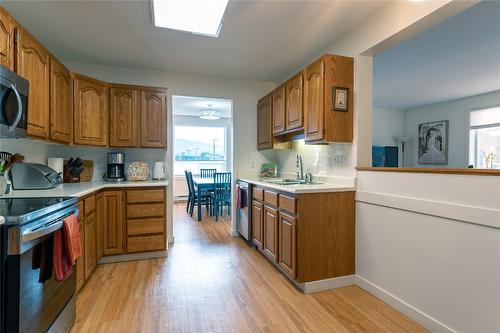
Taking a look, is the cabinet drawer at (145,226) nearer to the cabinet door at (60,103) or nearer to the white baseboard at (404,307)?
the cabinet door at (60,103)

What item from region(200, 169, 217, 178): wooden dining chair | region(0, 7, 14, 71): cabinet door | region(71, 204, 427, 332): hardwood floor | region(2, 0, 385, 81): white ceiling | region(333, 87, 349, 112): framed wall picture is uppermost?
region(2, 0, 385, 81): white ceiling

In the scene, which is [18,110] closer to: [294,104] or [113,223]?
[113,223]

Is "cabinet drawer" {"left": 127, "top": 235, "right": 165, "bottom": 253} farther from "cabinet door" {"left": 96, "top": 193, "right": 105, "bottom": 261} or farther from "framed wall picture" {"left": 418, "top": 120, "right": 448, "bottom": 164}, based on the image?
"framed wall picture" {"left": 418, "top": 120, "right": 448, "bottom": 164}

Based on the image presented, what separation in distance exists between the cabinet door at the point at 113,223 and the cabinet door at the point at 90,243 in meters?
0.20

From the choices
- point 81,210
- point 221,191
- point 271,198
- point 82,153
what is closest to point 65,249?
point 81,210

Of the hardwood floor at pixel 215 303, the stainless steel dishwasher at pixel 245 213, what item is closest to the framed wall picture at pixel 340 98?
the stainless steel dishwasher at pixel 245 213

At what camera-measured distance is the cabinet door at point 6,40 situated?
A: 1.66 metres

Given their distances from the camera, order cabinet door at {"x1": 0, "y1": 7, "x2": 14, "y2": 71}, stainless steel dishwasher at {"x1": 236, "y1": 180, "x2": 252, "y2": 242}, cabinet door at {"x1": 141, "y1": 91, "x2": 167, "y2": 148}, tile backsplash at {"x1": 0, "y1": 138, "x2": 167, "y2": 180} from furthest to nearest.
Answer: stainless steel dishwasher at {"x1": 236, "y1": 180, "x2": 252, "y2": 242}
cabinet door at {"x1": 141, "y1": 91, "x2": 167, "y2": 148}
tile backsplash at {"x1": 0, "y1": 138, "x2": 167, "y2": 180}
cabinet door at {"x1": 0, "y1": 7, "x2": 14, "y2": 71}

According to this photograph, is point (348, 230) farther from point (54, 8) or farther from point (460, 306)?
point (54, 8)

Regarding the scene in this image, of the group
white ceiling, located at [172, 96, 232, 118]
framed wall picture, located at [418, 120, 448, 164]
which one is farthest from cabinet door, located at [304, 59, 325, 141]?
framed wall picture, located at [418, 120, 448, 164]

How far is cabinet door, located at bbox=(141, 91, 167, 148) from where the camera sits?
3.20 m

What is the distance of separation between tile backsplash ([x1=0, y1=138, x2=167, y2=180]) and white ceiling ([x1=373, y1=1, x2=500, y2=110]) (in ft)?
10.7

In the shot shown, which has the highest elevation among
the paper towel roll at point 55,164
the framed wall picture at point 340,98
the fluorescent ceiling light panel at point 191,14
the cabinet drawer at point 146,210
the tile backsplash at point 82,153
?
the fluorescent ceiling light panel at point 191,14

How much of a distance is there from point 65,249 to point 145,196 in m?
1.46
